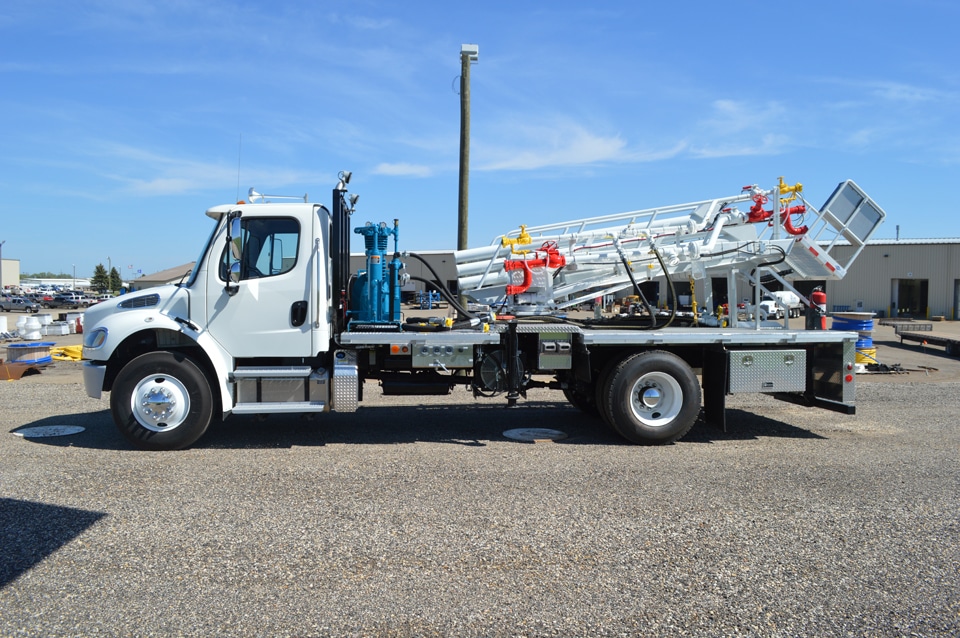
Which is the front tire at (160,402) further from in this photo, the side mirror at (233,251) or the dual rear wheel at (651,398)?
the dual rear wheel at (651,398)

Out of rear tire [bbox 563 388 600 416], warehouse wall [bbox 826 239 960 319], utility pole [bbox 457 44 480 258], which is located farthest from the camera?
warehouse wall [bbox 826 239 960 319]

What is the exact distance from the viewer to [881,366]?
15.4m

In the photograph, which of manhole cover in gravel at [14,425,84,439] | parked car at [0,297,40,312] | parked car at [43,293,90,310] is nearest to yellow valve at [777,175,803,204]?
manhole cover in gravel at [14,425,84,439]

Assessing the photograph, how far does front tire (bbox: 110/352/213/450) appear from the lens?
750 centimetres

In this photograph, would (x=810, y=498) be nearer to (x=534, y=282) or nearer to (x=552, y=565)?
(x=552, y=565)

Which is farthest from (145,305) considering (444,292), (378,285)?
(444,292)

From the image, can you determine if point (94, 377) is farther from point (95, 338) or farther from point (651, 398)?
point (651, 398)

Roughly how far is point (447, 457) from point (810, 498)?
11.3 feet

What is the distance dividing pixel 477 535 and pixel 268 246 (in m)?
4.32

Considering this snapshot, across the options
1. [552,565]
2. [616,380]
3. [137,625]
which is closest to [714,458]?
[616,380]

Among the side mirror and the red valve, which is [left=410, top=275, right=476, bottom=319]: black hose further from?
the side mirror

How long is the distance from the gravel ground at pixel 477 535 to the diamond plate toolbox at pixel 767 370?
0.68 meters

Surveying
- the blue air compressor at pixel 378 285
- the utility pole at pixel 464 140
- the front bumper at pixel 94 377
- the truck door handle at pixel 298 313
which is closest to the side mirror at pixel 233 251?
the truck door handle at pixel 298 313

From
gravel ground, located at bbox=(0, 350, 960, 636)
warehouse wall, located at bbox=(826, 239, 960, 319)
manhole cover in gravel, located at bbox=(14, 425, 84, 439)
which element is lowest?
gravel ground, located at bbox=(0, 350, 960, 636)
